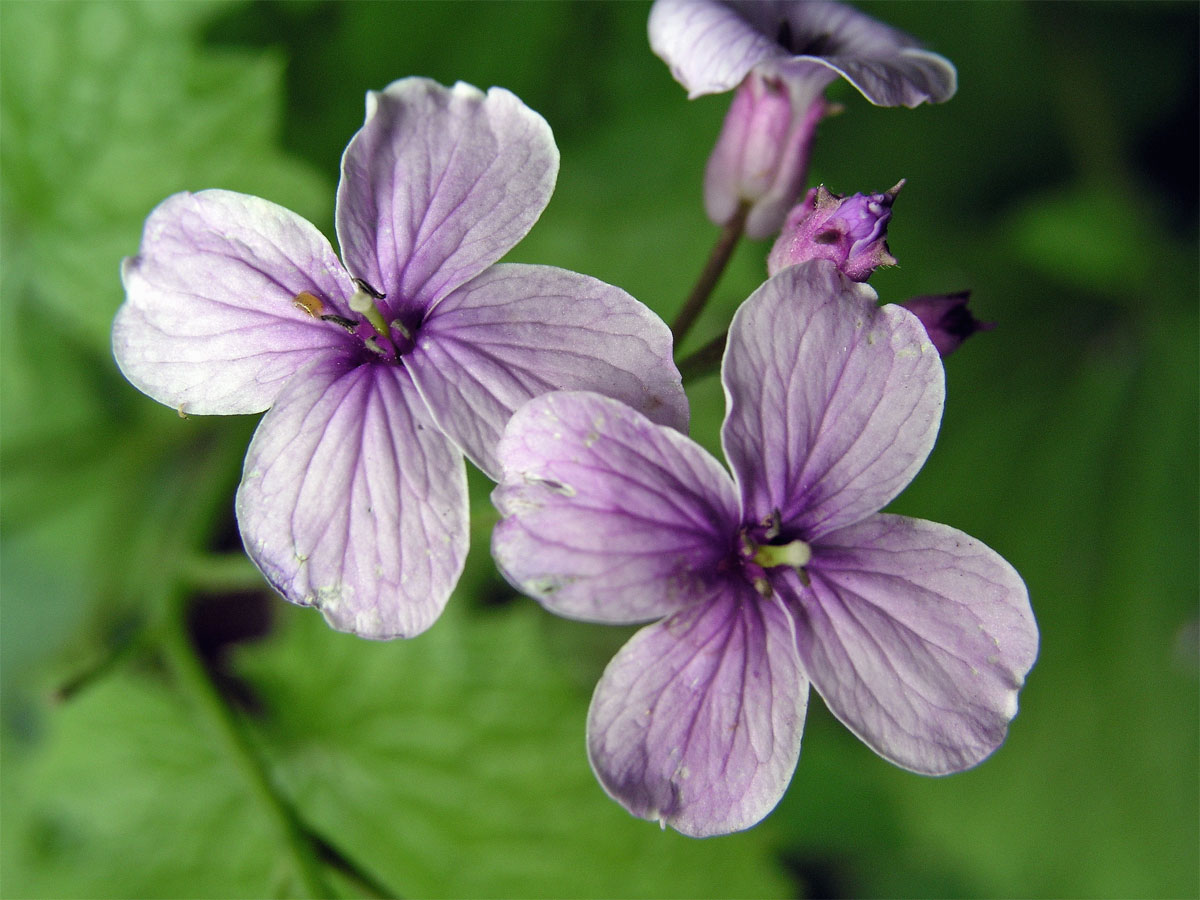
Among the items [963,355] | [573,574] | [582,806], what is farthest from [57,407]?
[963,355]

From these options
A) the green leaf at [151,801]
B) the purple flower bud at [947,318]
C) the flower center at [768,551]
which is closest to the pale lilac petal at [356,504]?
the flower center at [768,551]

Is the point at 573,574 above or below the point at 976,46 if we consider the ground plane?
below

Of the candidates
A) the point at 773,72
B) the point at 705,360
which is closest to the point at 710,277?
the point at 705,360

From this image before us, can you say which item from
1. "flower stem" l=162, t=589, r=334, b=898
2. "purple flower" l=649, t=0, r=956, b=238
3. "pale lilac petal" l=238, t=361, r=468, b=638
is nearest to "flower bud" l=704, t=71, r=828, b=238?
"purple flower" l=649, t=0, r=956, b=238

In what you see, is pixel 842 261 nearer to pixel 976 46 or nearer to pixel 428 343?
pixel 428 343

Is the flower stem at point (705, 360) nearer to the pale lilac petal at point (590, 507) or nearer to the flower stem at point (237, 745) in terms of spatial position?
the pale lilac petal at point (590, 507)

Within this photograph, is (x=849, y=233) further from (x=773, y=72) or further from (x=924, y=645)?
(x=924, y=645)

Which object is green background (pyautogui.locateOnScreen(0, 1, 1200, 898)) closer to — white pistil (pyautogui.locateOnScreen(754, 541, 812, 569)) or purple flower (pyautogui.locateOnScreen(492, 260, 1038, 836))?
purple flower (pyautogui.locateOnScreen(492, 260, 1038, 836))
